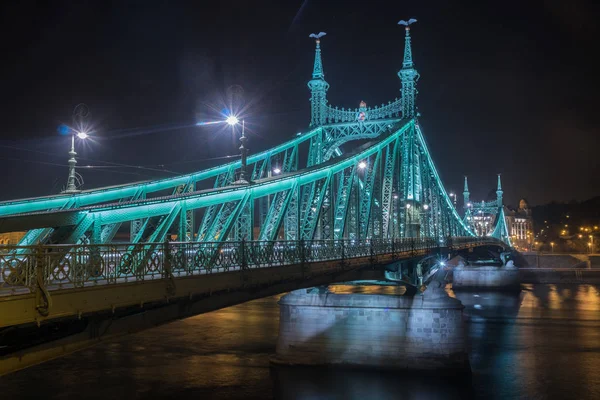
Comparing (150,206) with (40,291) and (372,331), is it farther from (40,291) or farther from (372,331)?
(372,331)

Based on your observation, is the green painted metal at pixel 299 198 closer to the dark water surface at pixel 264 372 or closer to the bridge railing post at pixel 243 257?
the bridge railing post at pixel 243 257

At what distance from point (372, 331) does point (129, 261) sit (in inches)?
797

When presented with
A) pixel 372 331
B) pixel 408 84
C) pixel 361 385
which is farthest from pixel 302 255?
pixel 408 84

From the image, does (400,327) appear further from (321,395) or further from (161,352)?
(161,352)

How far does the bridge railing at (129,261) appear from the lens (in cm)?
862

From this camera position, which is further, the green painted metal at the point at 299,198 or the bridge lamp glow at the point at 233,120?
the bridge lamp glow at the point at 233,120

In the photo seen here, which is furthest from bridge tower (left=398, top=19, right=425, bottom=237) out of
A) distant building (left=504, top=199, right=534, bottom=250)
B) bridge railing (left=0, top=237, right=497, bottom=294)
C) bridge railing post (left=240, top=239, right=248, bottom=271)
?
distant building (left=504, top=199, right=534, bottom=250)

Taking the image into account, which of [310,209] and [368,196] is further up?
[368,196]

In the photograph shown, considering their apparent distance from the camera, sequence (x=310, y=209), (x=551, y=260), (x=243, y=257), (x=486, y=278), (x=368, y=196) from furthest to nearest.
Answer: (x=551, y=260) < (x=486, y=278) < (x=368, y=196) < (x=310, y=209) < (x=243, y=257)

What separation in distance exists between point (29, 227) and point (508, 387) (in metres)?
22.0

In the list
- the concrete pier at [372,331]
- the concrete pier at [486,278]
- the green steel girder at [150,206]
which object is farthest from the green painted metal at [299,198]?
the concrete pier at [486,278]

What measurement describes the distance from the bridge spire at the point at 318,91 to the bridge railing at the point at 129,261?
843 inches

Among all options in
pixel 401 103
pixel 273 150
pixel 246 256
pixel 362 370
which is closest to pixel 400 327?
pixel 362 370

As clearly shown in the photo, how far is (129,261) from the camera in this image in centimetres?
1101
